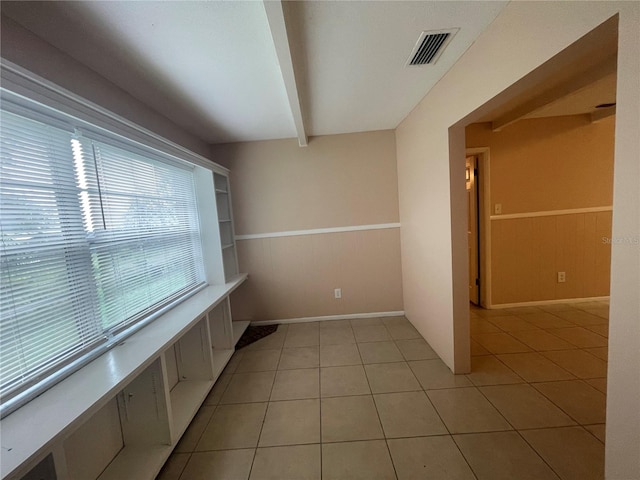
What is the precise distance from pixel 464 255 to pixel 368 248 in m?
1.36

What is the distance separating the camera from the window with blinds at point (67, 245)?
1.00 metres

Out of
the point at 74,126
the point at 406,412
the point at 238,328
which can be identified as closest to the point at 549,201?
the point at 406,412

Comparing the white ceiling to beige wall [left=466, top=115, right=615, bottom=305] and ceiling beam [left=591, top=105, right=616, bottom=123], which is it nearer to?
beige wall [left=466, top=115, right=615, bottom=305]

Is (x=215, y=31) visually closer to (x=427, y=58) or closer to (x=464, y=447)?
(x=427, y=58)

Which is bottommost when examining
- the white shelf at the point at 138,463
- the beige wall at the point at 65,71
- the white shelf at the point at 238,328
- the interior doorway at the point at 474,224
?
the white shelf at the point at 138,463

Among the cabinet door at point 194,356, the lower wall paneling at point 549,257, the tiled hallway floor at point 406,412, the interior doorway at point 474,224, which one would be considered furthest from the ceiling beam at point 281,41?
the lower wall paneling at point 549,257

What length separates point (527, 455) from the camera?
4.42 feet

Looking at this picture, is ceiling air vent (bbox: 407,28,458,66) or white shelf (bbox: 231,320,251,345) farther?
white shelf (bbox: 231,320,251,345)

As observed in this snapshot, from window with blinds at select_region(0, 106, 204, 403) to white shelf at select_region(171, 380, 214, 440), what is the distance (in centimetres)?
71

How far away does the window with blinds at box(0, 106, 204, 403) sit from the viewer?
1003 mm

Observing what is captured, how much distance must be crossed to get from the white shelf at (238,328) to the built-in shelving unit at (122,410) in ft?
1.52

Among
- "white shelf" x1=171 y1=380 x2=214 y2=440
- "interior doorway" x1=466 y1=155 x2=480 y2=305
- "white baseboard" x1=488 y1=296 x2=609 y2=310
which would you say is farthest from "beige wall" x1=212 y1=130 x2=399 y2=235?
"white baseboard" x1=488 y1=296 x2=609 y2=310

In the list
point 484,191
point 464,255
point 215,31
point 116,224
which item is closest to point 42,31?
point 215,31

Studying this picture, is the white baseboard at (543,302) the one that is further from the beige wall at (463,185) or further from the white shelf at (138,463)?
the white shelf at (138,463)
